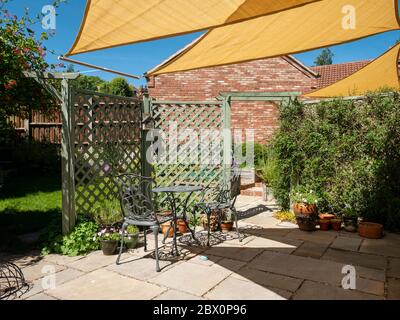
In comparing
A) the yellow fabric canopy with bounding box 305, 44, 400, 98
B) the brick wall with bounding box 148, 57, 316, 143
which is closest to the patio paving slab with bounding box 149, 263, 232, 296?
the yellow fabric canopy with bounding box 305, 44, 400, 98

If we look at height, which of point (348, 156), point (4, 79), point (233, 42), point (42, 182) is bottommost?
point (42, 182)

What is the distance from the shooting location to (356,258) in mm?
4008

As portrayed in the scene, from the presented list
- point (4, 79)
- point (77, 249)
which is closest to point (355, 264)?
point (77, 249)

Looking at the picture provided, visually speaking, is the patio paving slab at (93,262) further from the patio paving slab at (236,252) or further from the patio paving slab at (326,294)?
the patio paving slab at (326,294)

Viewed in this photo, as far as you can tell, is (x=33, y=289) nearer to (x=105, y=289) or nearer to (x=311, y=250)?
(x=105, y=289)

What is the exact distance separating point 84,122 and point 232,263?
287 cm

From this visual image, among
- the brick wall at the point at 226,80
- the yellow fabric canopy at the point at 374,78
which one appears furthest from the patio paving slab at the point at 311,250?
Answer: the brick wall at the point at 226,80

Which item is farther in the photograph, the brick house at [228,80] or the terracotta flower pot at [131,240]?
the brick house at [228,80]

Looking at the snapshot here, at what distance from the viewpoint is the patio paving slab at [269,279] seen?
3145mm

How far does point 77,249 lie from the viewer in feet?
13.6
